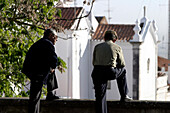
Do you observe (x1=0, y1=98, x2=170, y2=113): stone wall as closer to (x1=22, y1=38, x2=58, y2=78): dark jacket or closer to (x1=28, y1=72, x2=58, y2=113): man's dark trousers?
(x1=28, y1=72, x2=58, y2=113): man's dark trousers

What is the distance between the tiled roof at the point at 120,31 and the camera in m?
34.3

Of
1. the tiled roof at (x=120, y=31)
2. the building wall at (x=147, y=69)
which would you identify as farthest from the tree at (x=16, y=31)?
the building wall at (x=147, y=69)

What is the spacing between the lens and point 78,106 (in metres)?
10.2

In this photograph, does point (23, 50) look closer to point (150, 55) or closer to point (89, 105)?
point (89, 105)

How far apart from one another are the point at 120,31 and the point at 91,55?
8.47 ft

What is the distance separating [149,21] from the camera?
36.2m

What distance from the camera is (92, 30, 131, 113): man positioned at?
892cm

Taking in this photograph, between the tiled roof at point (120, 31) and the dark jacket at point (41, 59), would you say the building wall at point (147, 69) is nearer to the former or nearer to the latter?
the tiled roof at point (120, 31)

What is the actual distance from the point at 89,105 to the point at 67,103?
0.44m

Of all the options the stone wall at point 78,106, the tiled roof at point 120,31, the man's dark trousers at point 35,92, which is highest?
the tiled roof at point 120,31

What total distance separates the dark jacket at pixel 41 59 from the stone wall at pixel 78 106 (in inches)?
61.0

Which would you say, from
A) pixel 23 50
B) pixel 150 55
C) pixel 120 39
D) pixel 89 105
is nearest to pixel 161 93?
pixel 150 55

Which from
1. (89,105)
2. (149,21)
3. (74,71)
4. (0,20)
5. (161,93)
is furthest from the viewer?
(161,93)

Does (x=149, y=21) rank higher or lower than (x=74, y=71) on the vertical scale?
higher
